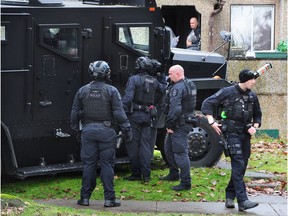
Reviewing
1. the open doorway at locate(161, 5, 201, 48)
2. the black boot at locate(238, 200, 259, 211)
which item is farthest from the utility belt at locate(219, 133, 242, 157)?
the open doorway at locate(161, 5, 201, 48)

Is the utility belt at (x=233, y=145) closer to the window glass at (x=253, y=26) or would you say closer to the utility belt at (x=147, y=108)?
the utility belt at (x=147, y=108)

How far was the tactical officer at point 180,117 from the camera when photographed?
1295cm

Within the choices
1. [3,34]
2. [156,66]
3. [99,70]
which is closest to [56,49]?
[3,34]

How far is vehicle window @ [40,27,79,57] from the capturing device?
12938 millimetres

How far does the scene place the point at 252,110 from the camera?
39.6ft

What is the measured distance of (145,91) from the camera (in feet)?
43.6

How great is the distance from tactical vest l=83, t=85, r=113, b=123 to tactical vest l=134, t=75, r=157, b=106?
52.1 inches

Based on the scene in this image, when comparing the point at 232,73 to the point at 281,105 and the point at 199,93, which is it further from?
the point at 199,93

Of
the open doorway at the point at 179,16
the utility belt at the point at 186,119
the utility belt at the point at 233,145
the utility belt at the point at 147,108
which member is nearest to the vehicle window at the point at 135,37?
the utility belt at the point at 147,108

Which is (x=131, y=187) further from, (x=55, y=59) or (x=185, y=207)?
(x=55, y=59)

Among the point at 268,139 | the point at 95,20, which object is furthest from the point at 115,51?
the point at 268,139

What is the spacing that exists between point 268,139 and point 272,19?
12.5 ft

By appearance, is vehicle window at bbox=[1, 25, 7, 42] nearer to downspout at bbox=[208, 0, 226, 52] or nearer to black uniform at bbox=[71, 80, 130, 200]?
black uniform at bbox=[71, 80, 130, 200]

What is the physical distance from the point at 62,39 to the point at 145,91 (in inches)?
53.8
